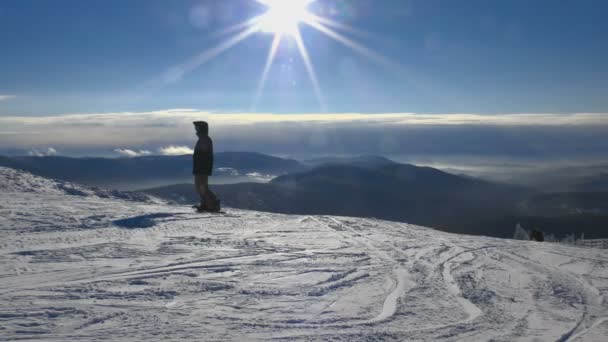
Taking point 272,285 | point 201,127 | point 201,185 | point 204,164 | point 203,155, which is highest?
point 201,127

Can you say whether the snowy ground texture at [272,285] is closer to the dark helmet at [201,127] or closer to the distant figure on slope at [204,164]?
the distant figure on slope at [204,164]

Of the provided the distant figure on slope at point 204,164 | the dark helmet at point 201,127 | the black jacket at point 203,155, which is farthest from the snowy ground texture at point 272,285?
the dark helmet at point 201,127

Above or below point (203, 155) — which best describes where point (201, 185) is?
below

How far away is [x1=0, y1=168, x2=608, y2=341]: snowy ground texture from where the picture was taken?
493 centimetres

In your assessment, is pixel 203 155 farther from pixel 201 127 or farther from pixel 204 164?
pixel 201 127

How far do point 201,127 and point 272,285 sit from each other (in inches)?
385

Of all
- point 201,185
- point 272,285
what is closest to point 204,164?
point 201,185

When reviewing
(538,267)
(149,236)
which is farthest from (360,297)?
(149,236)

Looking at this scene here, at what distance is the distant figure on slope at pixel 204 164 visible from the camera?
50.4ft

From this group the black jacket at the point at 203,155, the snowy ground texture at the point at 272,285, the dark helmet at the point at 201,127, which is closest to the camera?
the snowy ground texture at the point at 272,285

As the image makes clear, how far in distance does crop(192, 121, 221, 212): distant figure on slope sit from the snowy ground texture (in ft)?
12.1

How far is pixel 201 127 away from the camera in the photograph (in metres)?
15.3

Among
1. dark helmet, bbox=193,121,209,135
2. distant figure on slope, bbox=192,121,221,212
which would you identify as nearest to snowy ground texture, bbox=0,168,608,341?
distant figure on slope, bbox=192,121,221,212

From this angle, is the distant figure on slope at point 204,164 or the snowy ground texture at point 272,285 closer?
the snowy ground texture at point 272,285
